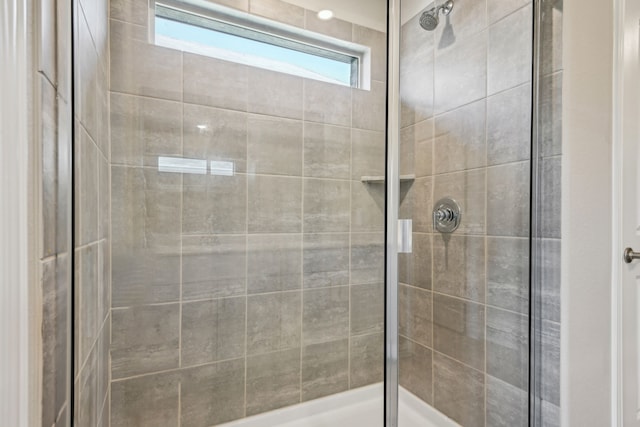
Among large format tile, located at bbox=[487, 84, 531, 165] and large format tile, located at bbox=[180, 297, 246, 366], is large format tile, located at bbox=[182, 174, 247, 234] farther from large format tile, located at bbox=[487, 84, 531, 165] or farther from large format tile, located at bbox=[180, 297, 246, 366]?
large format tile, located at bbox=[487, 84, 531, 165]

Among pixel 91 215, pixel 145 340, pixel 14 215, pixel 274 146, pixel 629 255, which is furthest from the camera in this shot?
pixel 274 146

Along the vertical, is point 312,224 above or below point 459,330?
above

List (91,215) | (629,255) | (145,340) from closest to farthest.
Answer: (91,215), (629,255), (145,340)

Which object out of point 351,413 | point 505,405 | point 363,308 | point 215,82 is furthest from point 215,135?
point 505,405

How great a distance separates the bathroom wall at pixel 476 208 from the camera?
1.17 m

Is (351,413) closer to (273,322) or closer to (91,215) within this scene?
(273,322)

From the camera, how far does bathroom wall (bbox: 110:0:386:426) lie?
4.01 feet

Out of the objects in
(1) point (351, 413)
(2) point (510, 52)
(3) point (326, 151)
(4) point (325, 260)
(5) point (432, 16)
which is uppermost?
(5) point (432, 16)

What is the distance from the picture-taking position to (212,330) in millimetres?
1355

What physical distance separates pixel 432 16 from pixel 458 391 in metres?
1.58

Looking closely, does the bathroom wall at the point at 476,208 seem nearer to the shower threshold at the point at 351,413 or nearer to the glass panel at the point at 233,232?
the shower threshold at the point at 351,413

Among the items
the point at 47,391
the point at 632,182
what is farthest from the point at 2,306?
the point at 632,182

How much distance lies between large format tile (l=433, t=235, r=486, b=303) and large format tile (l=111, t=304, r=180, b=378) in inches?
42.7

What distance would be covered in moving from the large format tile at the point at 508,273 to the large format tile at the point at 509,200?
0.13 ft
